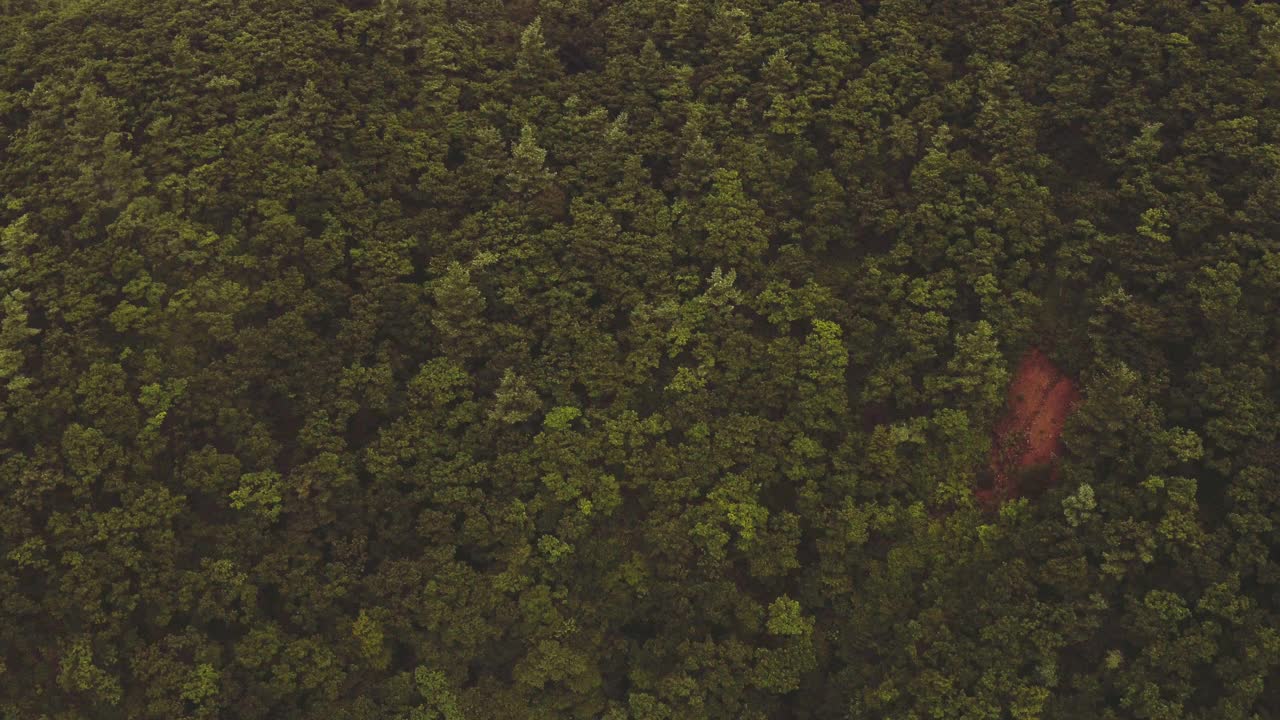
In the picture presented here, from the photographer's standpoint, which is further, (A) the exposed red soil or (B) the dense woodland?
(A) the exposed red soil

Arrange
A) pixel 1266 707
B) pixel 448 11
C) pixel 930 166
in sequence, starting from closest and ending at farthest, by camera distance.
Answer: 1. pixel 1266 707
2. pixel 930 166
3. pixel 448 11

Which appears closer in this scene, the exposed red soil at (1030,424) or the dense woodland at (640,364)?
the dense woodland at (640,364)

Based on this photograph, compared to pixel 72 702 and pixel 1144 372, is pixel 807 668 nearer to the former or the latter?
pixel 1144 372

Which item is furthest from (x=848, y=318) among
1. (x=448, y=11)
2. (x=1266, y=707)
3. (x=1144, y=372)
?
(x=448, y=11)

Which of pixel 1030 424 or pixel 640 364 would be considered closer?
pixel 1030 424
